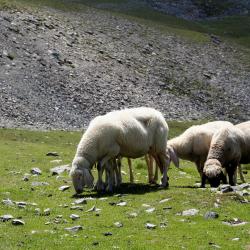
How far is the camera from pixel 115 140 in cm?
2227

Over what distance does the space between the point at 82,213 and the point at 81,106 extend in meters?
36.5

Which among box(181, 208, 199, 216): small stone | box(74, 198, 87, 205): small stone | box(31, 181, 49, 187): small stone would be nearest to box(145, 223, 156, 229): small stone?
box(181, 208, 199, 216): small stone

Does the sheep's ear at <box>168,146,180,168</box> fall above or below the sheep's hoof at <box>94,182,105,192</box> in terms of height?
above

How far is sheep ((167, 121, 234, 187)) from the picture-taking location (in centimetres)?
2595

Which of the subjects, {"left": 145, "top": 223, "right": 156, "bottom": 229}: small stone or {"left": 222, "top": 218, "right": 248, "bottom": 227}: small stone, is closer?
{"left": 145, "top": 223, "right": 156, "bottom": 229}: small stone

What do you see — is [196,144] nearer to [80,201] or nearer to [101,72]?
[80,201]

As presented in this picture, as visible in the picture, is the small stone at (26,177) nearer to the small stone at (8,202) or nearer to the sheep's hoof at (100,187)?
the sheep's hoof at (100,187)

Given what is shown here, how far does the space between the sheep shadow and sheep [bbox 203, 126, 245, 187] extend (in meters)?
2.08

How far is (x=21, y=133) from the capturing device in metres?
43.5

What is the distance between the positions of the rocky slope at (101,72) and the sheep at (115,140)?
2488cm

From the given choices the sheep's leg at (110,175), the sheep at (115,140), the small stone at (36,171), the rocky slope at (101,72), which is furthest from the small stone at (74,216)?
the rocky slope at (101,72)

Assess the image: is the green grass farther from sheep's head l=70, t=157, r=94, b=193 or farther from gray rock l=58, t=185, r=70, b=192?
sheep's head l=70, t=157, r=94, b=193

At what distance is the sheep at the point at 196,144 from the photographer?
25953 millimetres

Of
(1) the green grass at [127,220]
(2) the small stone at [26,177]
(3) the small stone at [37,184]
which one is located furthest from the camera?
(2) the small stone at [26,177]
